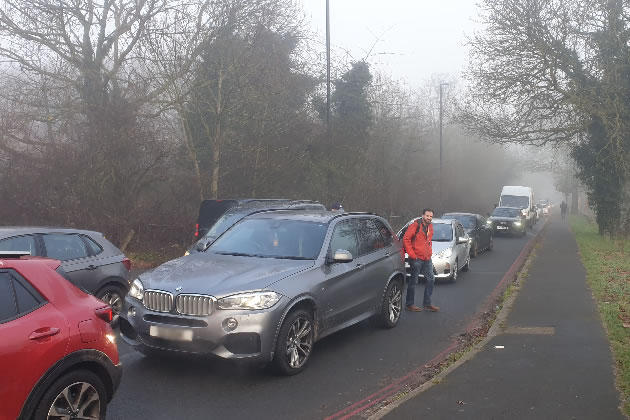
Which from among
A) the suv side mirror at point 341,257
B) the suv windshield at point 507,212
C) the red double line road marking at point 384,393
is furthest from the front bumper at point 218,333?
the suv windshield at point 507,212

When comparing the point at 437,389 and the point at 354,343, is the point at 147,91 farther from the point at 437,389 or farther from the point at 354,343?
the point at 437,389

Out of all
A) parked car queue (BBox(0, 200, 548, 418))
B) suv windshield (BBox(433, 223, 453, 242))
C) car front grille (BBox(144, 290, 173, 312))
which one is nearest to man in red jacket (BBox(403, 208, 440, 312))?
parked car queue (BBox(0, 200, 548, 418))

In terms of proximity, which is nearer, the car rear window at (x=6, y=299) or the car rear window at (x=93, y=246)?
the car rear window at (x=6, y=299)

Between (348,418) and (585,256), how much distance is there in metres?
16.9

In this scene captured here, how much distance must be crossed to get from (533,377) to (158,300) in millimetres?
3866

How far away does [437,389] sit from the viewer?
5.80m

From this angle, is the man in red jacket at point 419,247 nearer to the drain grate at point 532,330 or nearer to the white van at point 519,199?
the drain grate at point 532,330

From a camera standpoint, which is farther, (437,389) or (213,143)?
(213,143)

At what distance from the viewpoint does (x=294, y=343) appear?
6.51m

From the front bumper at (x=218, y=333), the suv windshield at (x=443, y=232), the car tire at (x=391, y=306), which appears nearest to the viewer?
the front bumper at (x=218, y=333)

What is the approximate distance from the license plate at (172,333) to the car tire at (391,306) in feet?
11.4

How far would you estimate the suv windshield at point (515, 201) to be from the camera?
38688mm

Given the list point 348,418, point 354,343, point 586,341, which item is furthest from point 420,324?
point 348,418

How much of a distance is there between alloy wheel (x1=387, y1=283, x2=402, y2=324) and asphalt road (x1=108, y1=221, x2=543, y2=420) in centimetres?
18
